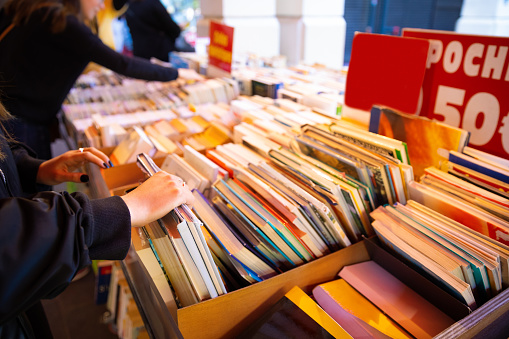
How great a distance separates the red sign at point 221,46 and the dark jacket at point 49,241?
1969 millimetres

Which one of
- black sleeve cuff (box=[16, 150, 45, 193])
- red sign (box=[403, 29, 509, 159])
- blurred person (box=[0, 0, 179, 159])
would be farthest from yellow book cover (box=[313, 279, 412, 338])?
blurred person (box=[0, 0, 179, 159])

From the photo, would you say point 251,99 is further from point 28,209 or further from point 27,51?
point 28,209

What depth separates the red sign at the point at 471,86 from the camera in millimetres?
1254

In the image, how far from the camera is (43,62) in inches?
81.0

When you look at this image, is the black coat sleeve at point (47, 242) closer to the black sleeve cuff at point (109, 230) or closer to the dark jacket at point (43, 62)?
the black sleeve cuff at point (109, 230)

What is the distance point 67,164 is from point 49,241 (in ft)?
2.42

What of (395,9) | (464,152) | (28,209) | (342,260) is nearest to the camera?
(28,209)

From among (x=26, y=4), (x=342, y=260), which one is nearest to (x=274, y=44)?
(x=26, y=4)

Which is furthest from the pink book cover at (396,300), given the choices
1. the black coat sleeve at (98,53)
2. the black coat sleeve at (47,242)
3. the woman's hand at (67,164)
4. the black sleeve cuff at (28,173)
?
the black coat sleeve at (98,53)

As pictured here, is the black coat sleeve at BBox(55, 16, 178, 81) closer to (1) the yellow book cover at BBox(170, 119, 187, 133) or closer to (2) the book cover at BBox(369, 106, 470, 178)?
(1) the yellow book cover at BBox(170, 119, 187, 133)

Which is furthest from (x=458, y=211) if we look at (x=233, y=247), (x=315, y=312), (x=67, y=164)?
(x=67, y=164)

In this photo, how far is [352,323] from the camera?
93 cm

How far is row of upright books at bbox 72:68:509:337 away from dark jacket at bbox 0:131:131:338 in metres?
0.14

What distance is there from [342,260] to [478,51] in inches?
36.6
